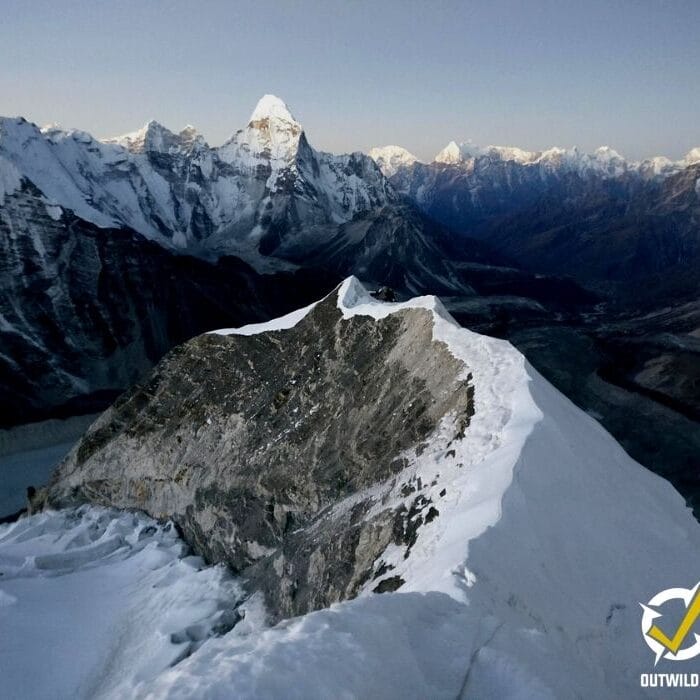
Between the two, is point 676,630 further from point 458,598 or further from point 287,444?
point 287,444

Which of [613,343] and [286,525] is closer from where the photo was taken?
[286,525]

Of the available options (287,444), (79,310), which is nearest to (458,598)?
(287,444)

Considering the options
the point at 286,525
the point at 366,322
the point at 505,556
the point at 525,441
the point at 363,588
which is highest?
the point at 366,322

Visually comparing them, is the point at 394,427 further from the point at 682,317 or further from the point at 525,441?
the point at 682,317

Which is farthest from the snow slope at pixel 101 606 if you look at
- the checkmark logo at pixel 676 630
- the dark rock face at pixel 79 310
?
the dark rock face at pixel 79 310

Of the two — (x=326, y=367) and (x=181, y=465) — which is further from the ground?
(x=326, y=367)

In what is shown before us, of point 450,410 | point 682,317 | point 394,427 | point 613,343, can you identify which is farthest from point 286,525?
point 682,317

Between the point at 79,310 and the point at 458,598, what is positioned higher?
the point at 79,310
